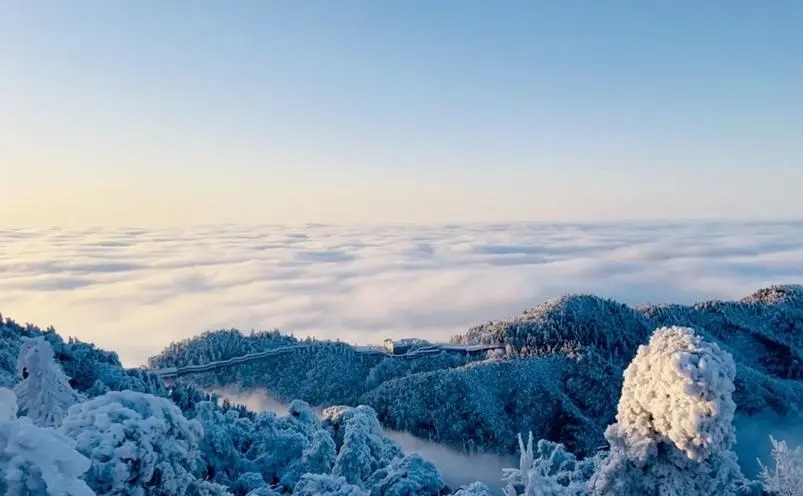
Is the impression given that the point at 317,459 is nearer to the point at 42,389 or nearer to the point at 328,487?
the point at 328,487

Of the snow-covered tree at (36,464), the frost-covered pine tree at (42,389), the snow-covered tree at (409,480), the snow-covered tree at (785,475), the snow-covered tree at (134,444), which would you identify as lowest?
the snow-covered tree at (409,480)

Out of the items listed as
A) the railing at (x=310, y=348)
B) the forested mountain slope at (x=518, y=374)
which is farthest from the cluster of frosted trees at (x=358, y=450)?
the railing at (x=310, y=348)

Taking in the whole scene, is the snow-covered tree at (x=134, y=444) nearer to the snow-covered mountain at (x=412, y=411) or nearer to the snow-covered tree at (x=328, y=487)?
the snow-covered mountain at (x=412, y=411)

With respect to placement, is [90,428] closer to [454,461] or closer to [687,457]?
[687,457]

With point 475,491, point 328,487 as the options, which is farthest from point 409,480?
point 475,491

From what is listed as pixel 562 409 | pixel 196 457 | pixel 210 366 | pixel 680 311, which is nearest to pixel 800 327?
pixel 680 311
